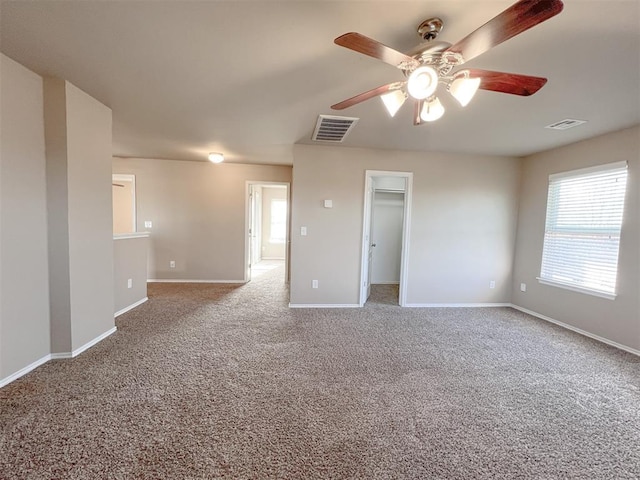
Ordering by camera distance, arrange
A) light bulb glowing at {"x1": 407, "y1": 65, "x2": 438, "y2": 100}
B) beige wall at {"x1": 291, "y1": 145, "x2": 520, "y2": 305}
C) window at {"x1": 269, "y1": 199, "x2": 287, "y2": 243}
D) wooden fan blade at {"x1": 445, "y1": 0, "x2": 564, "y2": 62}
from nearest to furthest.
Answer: wooden fan blade at {"x1": 445, "y1": 0, "x2": 564, "y2": 62}, light bulb glowing at {"x1": 407, "y1": 65, "x2": 438, "y2": 100}, beige wall at {"x1": 291, "y1": 145, "x2": 520, "y2": 305}, window at {"x1": 269, "y1": 199, "x2": 287, "y2": 243}

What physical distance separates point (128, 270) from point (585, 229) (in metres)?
5.96

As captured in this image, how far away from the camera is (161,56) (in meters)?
1.89

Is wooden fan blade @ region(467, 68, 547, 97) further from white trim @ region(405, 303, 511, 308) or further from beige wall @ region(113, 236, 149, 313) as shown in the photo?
beige wall @ region(113, 236, 149, 313)

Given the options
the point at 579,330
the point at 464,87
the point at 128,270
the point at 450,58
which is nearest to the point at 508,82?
the point at 464,87

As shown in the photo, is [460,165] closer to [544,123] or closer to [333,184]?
[544,123]

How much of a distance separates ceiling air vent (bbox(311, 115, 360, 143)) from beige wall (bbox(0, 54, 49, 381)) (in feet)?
7.91

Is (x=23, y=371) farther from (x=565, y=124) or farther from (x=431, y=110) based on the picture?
(x=565, y=124)

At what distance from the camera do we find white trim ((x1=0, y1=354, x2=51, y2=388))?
6.72 ft

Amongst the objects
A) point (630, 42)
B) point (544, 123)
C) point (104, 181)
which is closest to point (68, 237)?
point (104, 181)

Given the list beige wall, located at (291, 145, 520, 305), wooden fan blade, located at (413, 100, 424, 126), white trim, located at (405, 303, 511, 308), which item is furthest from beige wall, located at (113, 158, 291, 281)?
wooden fan blade, located at (413, 100, 424, 126)

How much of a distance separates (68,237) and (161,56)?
1.71 m

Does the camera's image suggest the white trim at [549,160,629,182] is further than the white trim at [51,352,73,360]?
Yes

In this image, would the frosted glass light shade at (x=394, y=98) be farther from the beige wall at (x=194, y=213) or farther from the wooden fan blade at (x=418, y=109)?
the beige wall at (x=194, y=213)

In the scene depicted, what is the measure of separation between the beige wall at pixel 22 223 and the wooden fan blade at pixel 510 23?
302 cm
